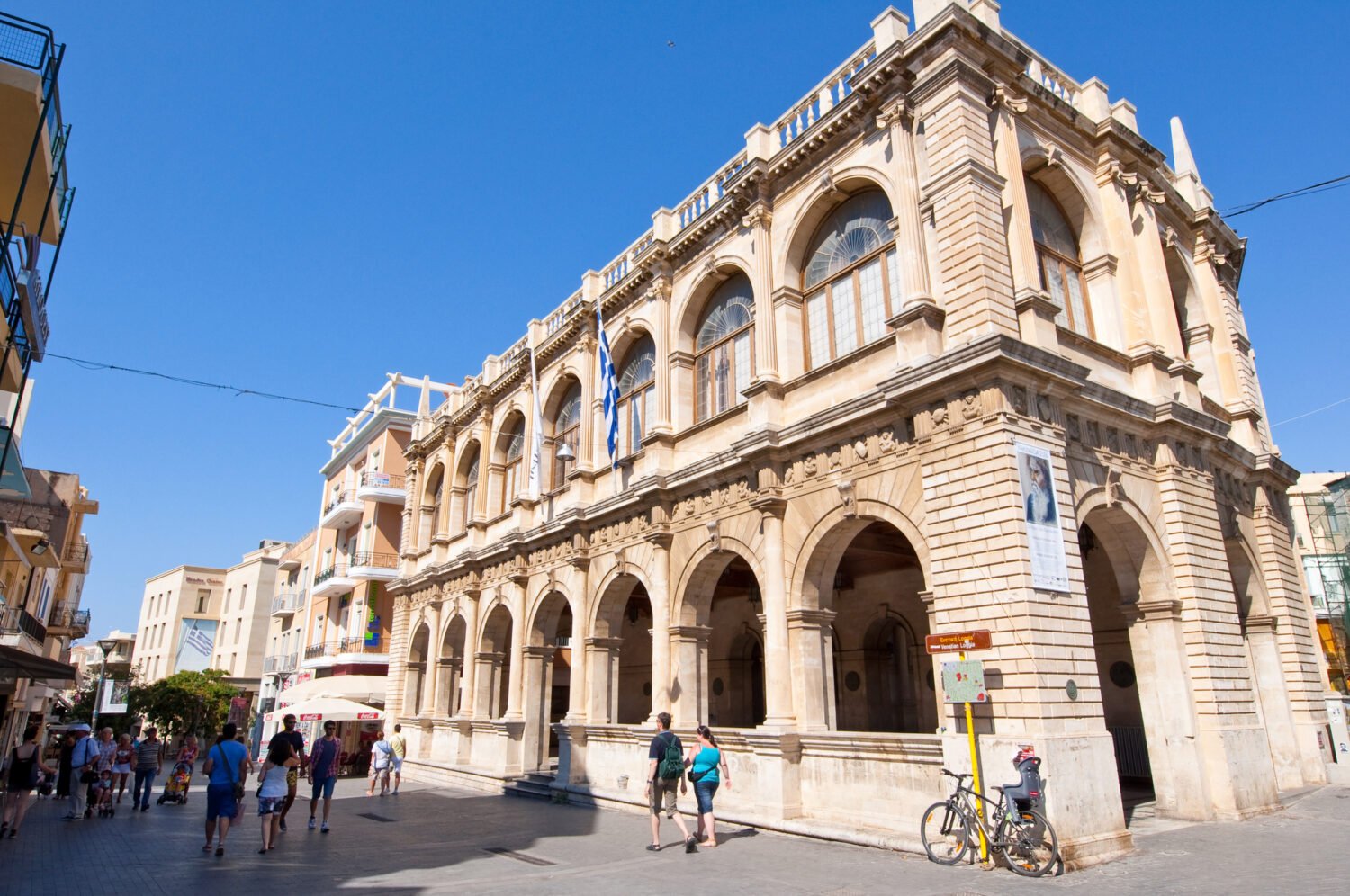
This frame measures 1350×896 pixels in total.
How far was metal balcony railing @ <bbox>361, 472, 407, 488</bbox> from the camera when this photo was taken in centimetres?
3234

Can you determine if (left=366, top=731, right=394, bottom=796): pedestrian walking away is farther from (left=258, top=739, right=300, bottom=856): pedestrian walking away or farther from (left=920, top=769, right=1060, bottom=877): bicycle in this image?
(left=920, top=769, right=1060, bottom=877): bicycle

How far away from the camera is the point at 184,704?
124 feet

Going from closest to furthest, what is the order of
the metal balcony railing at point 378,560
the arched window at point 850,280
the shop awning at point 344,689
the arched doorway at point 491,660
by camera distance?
the arched window at point 850,280 < the arched doorway at point 491,660 < the shop awning at point 344,689 < the metal balcony railing at point 378,560

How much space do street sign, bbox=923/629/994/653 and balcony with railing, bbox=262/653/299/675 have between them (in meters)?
33.1

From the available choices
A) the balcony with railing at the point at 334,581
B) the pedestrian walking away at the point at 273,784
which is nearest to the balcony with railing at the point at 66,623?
the balcony with railing at the point at 334,581

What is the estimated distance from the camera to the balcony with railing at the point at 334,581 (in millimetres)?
31891

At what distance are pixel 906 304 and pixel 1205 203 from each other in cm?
1061

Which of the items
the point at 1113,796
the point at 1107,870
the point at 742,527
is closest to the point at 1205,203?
the point at 742,527

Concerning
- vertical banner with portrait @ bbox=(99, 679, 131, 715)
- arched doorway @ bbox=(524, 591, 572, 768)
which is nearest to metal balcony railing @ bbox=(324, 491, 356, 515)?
arched doorway @ bbox=(524, 591, 572, 768)

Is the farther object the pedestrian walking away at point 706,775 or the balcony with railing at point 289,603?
the balcony with railing at point 289,603

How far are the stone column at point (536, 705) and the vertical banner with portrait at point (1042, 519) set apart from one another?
13431 mm

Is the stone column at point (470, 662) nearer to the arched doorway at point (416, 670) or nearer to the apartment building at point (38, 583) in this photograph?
the arched doorway at point (416, 670)

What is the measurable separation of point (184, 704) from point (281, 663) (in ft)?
16.1

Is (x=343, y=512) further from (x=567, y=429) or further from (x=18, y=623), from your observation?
(x=567, y=429)
